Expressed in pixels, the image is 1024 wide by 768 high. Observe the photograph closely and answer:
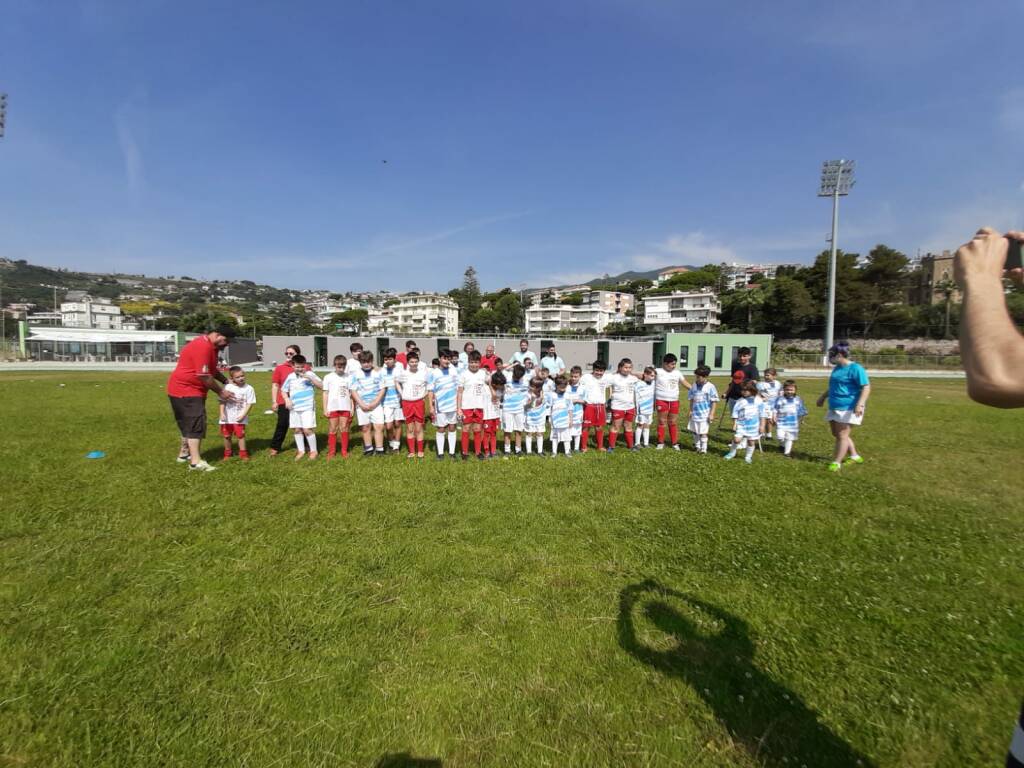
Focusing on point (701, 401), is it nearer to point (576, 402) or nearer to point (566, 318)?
point (576, 402)

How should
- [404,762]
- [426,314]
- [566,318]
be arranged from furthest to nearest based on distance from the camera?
[566,318] → [426,314] → [404,762]

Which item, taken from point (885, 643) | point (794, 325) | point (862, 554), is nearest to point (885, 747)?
point (885, 643)

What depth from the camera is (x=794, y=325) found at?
198 ft

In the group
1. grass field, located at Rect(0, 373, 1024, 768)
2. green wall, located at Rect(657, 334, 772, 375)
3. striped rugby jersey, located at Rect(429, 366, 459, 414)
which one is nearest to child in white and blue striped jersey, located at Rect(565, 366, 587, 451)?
striped rugby jersey, located at Rect(429, 366, 459, 414)

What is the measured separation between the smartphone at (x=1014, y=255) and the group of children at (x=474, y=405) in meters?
6.94

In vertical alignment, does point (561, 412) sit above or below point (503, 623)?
above

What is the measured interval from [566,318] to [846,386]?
106 meters

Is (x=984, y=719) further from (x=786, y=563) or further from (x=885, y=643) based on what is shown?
(x=786, y=563)

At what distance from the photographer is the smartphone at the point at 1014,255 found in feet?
5.05

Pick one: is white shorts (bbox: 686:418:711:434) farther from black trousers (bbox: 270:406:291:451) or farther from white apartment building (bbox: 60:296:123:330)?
white apartment building (bbox: 60:296:123:330)

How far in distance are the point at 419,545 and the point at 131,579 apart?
8.34 feet

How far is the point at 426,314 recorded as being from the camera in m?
111

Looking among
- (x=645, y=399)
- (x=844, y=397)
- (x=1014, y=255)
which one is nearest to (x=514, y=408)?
(x=645, y=399)

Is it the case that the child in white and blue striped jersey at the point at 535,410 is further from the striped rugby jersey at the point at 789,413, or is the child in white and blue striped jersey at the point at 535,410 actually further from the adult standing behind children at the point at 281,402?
the striped rugby jersey at the point at 789,413
